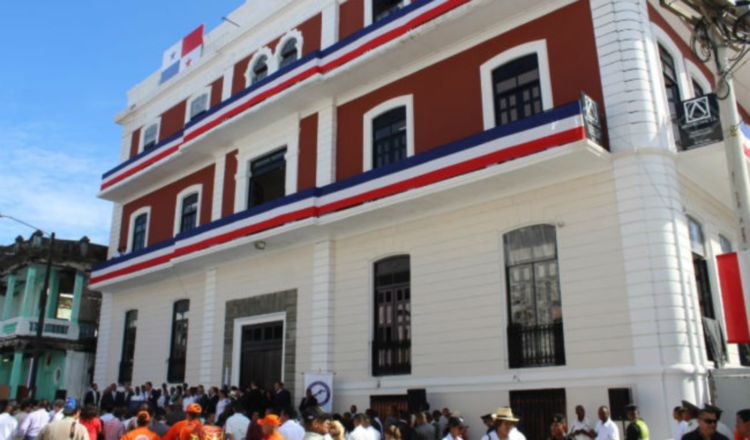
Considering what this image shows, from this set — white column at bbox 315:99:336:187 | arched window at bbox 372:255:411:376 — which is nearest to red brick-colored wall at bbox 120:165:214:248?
white column at bbox 315:99:336:187

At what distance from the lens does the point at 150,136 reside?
2655 cm

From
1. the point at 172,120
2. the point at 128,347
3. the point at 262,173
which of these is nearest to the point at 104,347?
the point at 128,347

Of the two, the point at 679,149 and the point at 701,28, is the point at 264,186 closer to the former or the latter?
the point at 679,149

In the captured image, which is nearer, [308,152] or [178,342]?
[308,152]

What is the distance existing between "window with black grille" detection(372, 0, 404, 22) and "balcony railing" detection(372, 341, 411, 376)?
8.80 m

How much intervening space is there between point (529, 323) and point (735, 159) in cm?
526

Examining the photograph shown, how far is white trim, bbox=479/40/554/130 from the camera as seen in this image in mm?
13586

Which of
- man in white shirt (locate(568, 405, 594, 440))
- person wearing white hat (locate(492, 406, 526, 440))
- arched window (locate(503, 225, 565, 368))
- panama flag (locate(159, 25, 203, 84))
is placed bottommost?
man in white shirt (locate(568, 405, 594, 440))

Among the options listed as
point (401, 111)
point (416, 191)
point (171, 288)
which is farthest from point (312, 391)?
point (171, 288)

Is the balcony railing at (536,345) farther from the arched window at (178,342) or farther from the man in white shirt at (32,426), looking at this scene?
the arched window at (178,342)

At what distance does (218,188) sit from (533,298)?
1173cm

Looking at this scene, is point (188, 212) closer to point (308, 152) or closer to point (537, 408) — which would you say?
point (308, 152)

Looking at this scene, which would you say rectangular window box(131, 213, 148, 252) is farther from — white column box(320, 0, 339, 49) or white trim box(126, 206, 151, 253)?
white column box(320, 0, 339, 49)

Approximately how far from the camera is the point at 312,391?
15.6 metres
